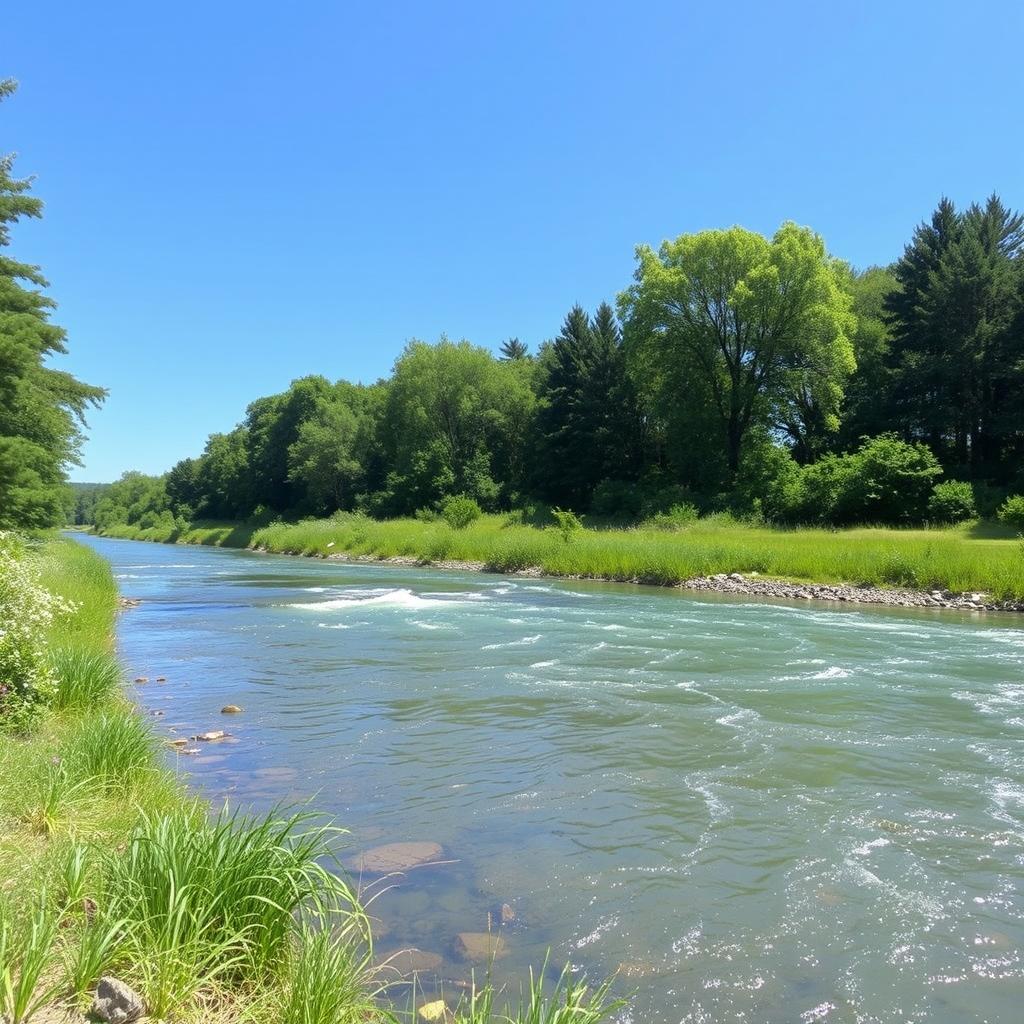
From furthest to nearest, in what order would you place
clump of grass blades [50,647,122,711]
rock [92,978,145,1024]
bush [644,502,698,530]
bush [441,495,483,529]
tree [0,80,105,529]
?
bush [441,495,483,529] < bush [644,502,698,530] < tree [0,80,105,529] < clump of grass blades [50,647,122,711] < rock [92,978,145,1024]

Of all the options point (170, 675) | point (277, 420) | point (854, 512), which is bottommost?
point (170, 675)

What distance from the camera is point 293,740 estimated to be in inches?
371

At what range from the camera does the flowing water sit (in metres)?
4.89

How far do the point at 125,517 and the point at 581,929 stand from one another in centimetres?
15770

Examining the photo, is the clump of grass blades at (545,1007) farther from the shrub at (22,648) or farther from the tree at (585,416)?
the tree at (585,416)

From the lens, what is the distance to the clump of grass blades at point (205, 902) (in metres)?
3.54

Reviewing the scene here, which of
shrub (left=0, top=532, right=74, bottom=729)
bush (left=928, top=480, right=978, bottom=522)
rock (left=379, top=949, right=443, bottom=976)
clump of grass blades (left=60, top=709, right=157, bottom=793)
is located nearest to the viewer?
rock (left=379, top=949, right=443, bottom=976)

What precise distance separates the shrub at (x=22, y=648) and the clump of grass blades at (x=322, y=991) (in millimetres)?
4968

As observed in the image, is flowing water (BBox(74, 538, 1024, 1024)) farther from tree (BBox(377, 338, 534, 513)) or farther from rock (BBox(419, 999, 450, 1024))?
tree (BBox(377, 338, 534, 513))

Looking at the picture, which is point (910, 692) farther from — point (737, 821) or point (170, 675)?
point (170, 675)

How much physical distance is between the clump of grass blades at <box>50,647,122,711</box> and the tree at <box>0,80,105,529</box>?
13644 mm

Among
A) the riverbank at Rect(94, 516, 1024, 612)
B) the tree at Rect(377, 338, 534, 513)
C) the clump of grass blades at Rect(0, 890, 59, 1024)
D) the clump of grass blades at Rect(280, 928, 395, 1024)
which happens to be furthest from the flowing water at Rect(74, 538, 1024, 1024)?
the tree at Rect(377, 338, 534, 513)

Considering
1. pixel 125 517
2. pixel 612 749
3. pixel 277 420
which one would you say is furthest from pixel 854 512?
pixel 125 517

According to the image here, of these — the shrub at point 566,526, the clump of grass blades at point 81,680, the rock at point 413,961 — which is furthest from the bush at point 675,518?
the rock at point 413,961
